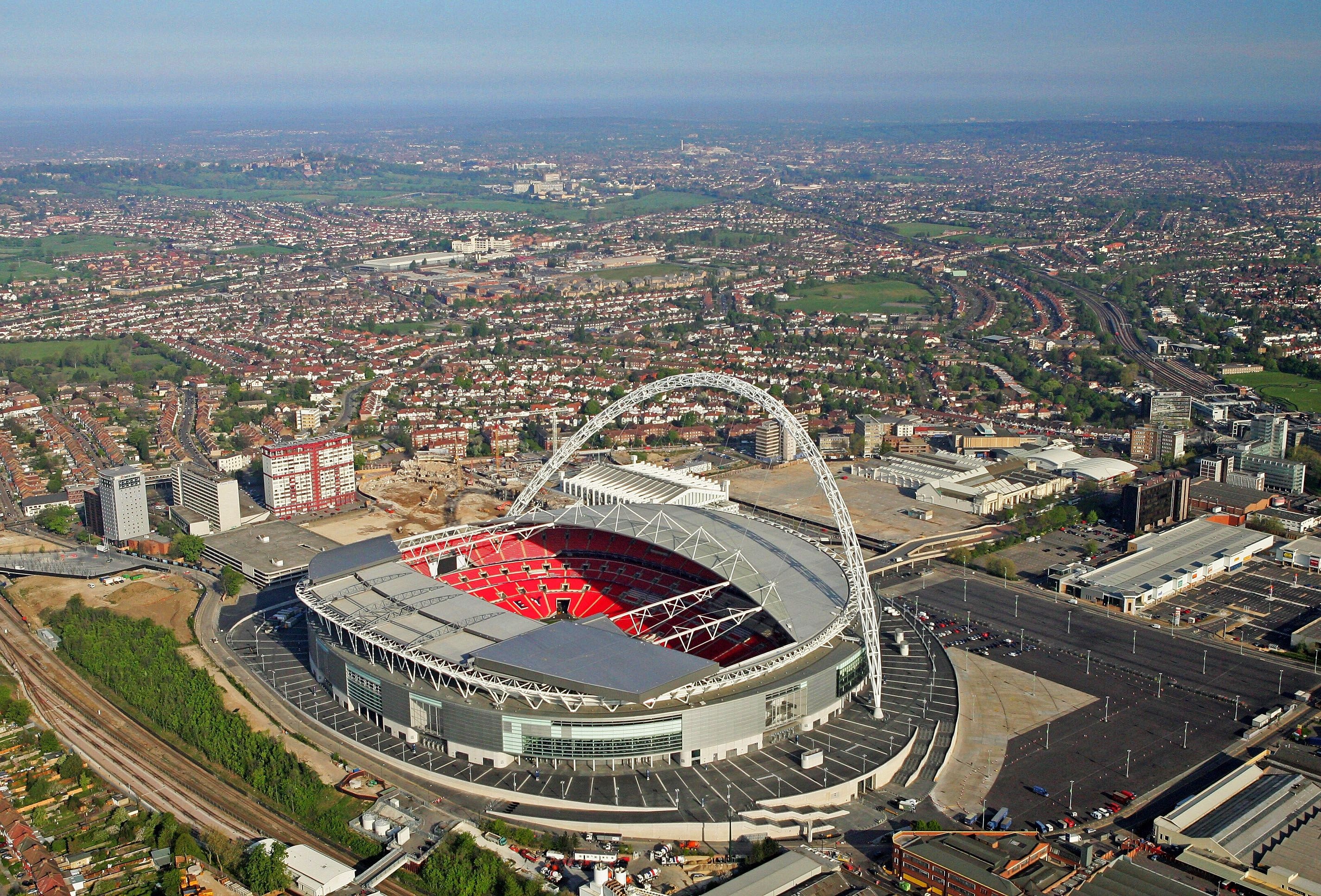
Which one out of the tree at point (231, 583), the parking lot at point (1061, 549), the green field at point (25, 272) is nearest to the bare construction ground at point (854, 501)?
the parking lot at point (1061, 549)

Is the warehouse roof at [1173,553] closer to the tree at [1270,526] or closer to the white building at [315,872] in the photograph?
the tree at [1270,526]

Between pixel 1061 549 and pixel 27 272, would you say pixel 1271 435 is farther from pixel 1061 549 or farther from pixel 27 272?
pixel 27 272

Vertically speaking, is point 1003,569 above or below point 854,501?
below

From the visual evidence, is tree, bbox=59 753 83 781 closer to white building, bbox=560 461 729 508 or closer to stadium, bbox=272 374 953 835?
stadium, bbox=272 374 953 835

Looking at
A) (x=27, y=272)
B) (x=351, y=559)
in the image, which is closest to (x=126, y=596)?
(x=351, y=559)

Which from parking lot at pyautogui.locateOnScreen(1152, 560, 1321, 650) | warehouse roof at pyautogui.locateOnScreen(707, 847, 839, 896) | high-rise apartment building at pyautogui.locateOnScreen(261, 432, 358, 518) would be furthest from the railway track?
parking lot at pyautogui.locateOnScreen(1152, 560, 1321, 650)
